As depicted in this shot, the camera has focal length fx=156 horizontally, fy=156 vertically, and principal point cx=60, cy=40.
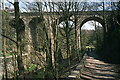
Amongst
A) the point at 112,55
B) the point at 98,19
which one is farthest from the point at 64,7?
the point at 98,19

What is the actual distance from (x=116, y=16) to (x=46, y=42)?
23.5ft

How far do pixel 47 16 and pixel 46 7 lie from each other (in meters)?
0.26

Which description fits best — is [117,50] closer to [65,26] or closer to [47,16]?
[65,26]

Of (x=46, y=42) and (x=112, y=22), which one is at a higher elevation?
(x=112, y=22)

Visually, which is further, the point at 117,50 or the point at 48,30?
the point at 117,50

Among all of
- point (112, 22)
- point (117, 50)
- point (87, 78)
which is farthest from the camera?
point (112, 22)

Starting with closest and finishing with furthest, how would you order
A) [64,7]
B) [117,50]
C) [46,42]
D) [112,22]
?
[46,42]
[64,7]
[117,50]
[112,22]

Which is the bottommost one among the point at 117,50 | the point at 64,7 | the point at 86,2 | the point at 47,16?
the point at 117,50

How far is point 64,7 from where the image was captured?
305 inches

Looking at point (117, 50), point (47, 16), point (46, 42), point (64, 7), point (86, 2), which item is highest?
point (86, 2)

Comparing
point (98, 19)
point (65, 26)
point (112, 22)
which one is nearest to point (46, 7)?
point (65, 26)

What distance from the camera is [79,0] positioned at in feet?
34.0

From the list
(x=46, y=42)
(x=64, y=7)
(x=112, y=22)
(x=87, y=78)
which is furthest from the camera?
(x=112, y=22)

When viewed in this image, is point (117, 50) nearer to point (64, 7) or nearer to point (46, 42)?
point (64, 7)
